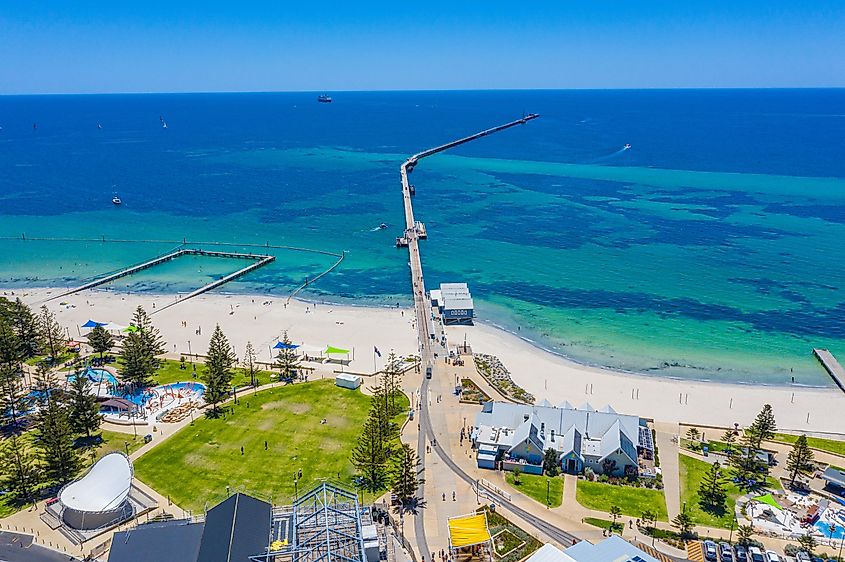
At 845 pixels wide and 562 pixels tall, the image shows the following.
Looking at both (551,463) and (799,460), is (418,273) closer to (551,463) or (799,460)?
(551,463)

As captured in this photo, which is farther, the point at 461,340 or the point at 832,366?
the point at 461,340

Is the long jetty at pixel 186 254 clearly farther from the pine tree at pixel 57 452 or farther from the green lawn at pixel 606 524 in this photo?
the green lawn at pixel 606 524

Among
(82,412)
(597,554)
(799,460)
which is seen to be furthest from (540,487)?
(82,412)

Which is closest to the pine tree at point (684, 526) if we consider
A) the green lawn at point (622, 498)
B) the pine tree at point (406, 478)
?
the green lawn at point (622, 498)

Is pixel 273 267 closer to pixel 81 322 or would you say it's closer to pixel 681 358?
pixel 81 322

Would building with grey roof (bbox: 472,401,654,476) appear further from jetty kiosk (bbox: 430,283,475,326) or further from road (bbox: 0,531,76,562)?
road (bbox: 0,531,76,562)

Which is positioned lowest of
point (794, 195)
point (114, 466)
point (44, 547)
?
point (44, 547)

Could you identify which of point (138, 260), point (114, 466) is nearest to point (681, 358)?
point (114, 466)
